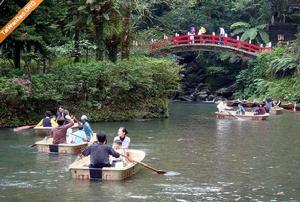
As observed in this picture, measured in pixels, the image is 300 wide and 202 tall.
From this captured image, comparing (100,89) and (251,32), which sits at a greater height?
(251,32)

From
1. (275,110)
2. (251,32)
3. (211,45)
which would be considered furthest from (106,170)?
(251,32)

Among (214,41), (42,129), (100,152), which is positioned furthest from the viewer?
(214,41)

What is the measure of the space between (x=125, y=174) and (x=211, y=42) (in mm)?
40334

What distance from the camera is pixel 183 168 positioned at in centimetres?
1905

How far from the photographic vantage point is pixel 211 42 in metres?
55.7

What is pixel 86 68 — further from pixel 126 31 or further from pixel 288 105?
pixel 288 105

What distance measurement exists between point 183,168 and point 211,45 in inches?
1449

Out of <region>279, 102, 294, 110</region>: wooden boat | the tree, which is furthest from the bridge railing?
<region>279, 102, 294, 110</region>: wooden boat

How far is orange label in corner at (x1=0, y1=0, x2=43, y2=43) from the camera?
1168 inches

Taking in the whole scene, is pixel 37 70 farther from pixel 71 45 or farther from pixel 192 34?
pixel 192 34

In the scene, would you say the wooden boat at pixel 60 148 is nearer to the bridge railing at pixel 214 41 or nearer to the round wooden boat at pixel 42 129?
→ the round wooden boat at pixel 42 129

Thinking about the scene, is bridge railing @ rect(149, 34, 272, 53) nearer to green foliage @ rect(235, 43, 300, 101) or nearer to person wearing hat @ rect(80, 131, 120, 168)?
green foliage @ rect(235, 43, 300, 101)

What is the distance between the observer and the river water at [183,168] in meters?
15.1

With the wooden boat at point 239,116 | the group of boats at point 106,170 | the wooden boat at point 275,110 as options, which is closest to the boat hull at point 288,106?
the wooden boat at point 275,110
